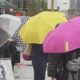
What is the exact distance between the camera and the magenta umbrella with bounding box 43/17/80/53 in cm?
589

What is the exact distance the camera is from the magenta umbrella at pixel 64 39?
589 cm

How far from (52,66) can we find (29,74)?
23.2 ft

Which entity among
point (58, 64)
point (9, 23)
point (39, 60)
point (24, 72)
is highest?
point (9, 23)

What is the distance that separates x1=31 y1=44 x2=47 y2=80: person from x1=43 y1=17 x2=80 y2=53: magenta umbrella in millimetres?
2489

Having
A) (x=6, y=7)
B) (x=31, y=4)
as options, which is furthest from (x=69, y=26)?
(x=31, y=4)

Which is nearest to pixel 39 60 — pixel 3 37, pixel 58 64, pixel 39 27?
pixel 39 27

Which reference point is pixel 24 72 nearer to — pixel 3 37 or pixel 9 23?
pixel 9 23

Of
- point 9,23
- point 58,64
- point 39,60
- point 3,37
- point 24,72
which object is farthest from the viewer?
point 24,72

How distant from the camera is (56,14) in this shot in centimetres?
888

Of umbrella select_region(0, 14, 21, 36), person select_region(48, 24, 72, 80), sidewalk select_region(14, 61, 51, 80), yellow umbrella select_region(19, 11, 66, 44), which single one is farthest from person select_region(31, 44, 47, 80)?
sidewalk select_region(14, 61, 51, 80)

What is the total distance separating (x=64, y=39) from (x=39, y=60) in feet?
9.42

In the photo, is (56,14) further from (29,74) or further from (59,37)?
(29,74)

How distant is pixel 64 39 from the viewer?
5977 mm

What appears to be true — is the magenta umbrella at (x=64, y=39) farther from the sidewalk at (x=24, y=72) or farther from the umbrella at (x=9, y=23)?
the sidewalk at (x=24, y=72)
